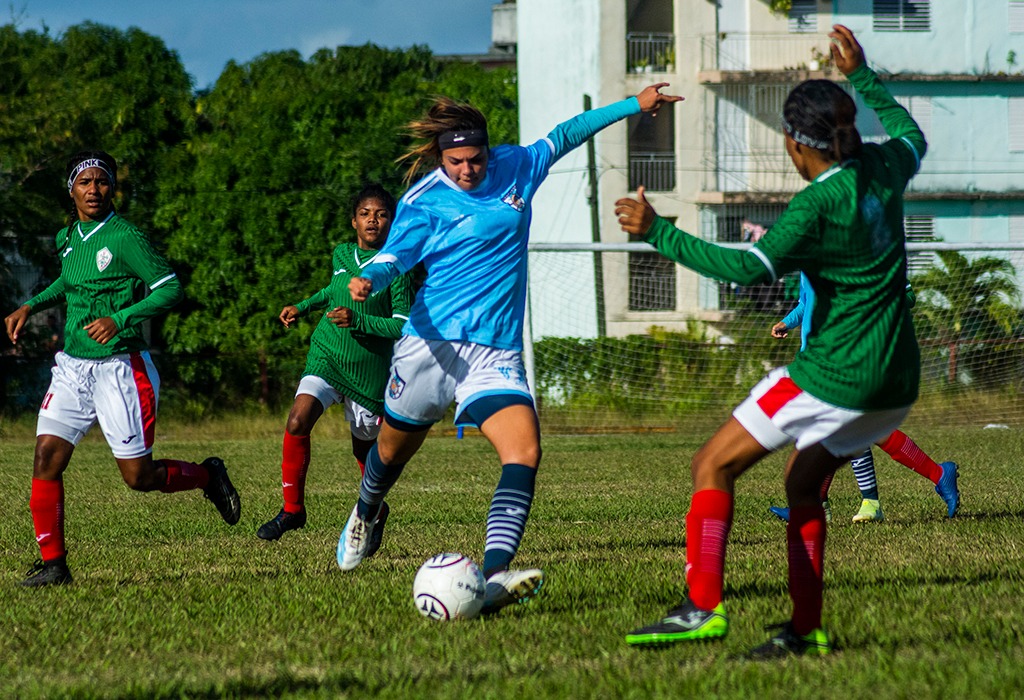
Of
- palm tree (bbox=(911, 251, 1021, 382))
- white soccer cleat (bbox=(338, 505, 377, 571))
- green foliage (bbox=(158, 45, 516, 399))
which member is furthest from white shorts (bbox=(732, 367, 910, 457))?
green foliage (bbox=(158, 45, 516, 399))

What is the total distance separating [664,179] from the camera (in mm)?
29297

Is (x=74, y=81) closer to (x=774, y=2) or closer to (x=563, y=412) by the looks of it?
(x=563, y=412)

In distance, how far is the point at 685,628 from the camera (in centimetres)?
444

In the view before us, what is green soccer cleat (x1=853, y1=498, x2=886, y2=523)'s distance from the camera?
8.57 meters

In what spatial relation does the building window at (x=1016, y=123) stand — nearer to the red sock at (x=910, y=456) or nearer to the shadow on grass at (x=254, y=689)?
the red sock at (x=910, y=456)

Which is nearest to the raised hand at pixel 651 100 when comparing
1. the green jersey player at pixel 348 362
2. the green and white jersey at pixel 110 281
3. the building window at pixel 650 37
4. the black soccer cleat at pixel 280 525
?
the green jersey player at pixel 348 362

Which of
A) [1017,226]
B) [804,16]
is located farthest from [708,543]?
[1017,226]

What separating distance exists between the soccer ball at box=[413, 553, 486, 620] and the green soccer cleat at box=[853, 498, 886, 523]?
4.09 meters

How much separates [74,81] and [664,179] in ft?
41.4

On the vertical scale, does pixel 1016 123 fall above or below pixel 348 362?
above

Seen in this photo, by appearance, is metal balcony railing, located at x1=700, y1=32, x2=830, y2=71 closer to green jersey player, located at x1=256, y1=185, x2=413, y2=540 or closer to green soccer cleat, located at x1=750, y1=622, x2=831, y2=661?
green jersey player, located at x1=256, y1=185, x2=413, y2=540

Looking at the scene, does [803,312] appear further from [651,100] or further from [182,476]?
[182,476]

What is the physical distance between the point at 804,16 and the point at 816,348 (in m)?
27.4

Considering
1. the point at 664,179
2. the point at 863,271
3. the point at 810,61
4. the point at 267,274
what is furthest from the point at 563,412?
the point at 863,271
